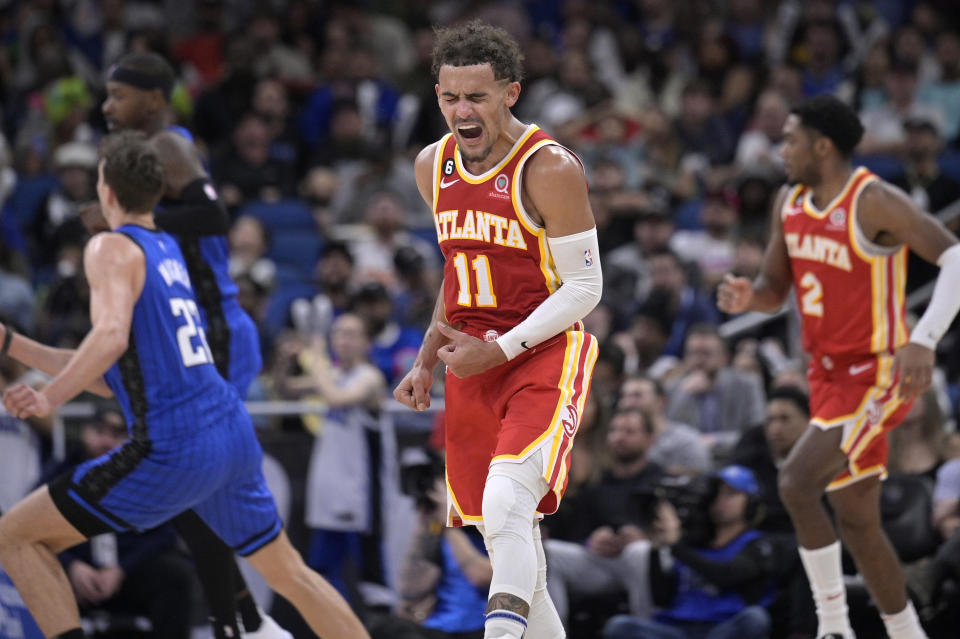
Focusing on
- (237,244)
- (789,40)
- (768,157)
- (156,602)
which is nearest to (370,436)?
(156,602)

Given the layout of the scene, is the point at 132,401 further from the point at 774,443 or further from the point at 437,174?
the point at 774,443

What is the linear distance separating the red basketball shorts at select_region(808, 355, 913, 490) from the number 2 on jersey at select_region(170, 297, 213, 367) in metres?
2.91

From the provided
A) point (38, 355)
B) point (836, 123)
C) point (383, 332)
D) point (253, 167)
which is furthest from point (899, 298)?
point (253, 167)

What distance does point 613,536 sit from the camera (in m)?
8.20

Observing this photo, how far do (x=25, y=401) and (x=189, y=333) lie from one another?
2.44ft

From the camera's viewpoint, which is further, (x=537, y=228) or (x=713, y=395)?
(x=713, y=395)

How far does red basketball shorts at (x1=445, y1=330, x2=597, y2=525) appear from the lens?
16.8 ft

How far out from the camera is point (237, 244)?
11438mm

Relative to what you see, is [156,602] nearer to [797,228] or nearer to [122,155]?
[122,155]

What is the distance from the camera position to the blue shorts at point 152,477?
569cm

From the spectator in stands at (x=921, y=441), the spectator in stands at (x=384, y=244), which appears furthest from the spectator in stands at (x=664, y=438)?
the spectator in stands at (x=384, y=244)

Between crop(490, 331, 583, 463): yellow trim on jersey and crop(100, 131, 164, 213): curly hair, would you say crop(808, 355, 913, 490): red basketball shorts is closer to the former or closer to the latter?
crop(490, 331, 583, 463): yellow trim on jersey

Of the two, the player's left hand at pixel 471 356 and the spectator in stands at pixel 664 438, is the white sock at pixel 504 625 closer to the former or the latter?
the player's left hand at pixel 471 356

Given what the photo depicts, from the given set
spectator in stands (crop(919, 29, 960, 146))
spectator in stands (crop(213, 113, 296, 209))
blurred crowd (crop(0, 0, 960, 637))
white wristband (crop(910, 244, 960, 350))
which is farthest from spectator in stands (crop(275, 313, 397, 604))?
spectator in stands (crop(919, 29, 960, 146))
